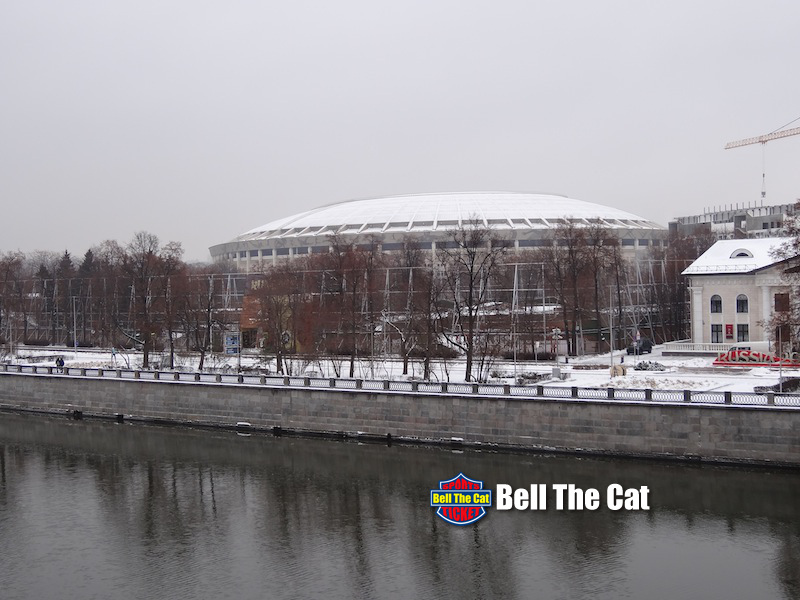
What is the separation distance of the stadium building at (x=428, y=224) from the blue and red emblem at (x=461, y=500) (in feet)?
170

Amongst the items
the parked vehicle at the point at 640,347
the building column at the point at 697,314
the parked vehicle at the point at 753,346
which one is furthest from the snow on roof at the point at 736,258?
the parked vehicle at the point at 640,347

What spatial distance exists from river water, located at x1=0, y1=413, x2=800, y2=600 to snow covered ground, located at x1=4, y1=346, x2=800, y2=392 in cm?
755

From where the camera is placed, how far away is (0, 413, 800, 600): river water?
19734mm

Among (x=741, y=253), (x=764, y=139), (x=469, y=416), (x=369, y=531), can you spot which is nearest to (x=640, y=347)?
(x=741, y=253)

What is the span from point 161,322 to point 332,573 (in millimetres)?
37082

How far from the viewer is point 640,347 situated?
50938mm

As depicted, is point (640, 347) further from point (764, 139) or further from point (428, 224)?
point (764, 139)

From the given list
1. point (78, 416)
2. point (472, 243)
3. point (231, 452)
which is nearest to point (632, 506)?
point (231, 452)

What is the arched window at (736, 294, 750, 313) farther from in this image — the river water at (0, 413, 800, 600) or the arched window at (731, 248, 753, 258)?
the river water at (0, 413, 800, 600)

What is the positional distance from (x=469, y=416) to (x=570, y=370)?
1068 centimetres

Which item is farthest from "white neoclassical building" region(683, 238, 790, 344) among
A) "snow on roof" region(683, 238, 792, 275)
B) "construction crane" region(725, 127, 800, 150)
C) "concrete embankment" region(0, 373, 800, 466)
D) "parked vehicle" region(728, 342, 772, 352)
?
"construction crane" region(725, 127, 800, 150)

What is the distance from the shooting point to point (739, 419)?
27922 millimetres

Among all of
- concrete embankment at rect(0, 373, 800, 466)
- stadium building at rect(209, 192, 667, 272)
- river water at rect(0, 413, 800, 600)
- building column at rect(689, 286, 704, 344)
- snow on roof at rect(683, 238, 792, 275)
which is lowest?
river water at rect(0, 413, 800, 600)

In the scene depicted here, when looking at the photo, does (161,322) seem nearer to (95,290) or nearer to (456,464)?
(95,290)
